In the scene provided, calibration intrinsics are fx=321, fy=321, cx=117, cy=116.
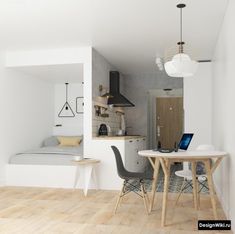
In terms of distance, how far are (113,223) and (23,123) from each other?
3.77 metres

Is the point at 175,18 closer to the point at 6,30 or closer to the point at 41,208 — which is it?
the point at 6,30

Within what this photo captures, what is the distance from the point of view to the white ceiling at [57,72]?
6.17 m

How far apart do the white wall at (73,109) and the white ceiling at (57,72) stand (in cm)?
32

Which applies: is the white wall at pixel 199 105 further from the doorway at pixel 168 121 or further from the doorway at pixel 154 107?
the doorway at pixel 168 121

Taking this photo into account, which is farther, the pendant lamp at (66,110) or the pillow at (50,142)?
the pendant lamp at (66,110)

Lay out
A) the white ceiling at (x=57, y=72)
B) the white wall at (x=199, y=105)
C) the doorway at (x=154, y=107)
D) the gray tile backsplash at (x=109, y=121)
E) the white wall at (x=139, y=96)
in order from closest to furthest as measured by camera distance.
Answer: the gray tile backsplash at (x=109, y=121) < the white ceiling at (x=57, y=72) < the white wall at (x=199, y=105) < the white wall at (x=139, y=96) < the doorway at (x=154, y=107)

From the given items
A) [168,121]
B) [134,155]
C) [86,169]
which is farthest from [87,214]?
[168,121]

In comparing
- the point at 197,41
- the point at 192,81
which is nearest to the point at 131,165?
the point at 192,81

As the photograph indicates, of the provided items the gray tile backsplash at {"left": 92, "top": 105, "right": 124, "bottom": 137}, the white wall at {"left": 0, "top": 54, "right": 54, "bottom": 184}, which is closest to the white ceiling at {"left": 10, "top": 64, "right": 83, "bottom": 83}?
the white wall at {"left": 0, "top": 54, "right": 54, "bottom": 184}

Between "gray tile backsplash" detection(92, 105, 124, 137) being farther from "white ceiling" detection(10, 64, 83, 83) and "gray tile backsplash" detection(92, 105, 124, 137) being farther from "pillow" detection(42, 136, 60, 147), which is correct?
"pillow" detection(42, 136, 60, 147)

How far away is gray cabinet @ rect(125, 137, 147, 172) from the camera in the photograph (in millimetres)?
5989

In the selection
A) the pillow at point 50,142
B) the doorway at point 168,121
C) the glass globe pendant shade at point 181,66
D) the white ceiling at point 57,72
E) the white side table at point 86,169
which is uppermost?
the white ceiling at point 57,72

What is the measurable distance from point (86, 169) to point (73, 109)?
3021 millimetres

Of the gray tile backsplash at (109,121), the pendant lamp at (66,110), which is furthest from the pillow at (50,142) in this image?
the gray tile backsplash at (109,121)
